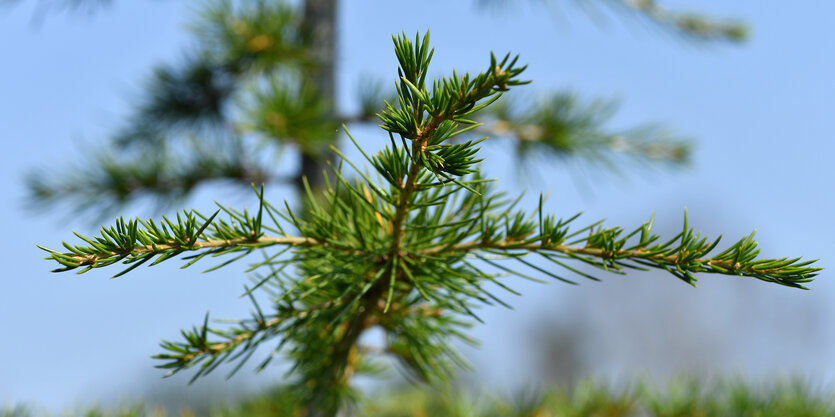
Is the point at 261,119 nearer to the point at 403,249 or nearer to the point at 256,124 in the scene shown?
the point at 256,124

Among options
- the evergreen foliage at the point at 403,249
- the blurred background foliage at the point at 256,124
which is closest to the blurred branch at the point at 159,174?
the blurred background foliage at the point at 256,124

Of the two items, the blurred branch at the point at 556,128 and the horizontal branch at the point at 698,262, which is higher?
the blurred branch at the point at 556,128

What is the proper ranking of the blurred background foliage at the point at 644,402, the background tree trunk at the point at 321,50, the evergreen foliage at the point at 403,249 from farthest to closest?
the background tree trunk at the point at 321,50
the blurred background foliage at the point at 644,402
the evergreen foliage at the point at 403,249

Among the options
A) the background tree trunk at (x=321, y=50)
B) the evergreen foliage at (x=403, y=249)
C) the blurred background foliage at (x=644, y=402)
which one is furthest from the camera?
the background tree trunk at (x=321, y=50)

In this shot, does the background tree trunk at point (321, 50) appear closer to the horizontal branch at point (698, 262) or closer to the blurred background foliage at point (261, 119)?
the blurred background foliage at point (261, 119)

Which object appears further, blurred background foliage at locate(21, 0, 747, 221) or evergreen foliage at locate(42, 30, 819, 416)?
Answer: blurred background foliage at locate(21, 0, 747, 221)

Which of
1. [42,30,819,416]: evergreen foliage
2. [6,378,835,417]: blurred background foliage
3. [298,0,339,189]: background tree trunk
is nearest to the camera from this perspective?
[42,30,819,416]: evergreen foliage

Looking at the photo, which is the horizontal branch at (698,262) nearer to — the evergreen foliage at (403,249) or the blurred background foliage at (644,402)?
the evergreen foliage at (403,249)

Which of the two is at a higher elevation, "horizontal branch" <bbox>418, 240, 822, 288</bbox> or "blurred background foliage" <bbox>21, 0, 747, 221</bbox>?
"blurred background foliage" <bbox>21, 0, 747, 221</bbox>

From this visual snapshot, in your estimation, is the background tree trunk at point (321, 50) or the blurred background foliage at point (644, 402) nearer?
the blurred background foliage at point (644, 402)

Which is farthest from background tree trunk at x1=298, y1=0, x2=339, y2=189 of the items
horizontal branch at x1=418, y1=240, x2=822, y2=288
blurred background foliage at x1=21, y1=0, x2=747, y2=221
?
horizontal branch at x1=418, y1=240, x2=822, y2=288

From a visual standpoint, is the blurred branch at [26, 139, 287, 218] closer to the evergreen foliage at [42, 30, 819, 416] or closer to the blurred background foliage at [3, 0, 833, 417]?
the blurred background foliage at [3, 0, 833, 417]

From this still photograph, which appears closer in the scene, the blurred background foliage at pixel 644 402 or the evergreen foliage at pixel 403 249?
the evergreen foliage at pixel 403 249

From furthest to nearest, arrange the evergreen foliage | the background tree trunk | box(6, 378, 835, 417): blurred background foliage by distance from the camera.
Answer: the background tree trunk, box(6, 378, 835, 417): blurred background foliage, the evergreen foliage
